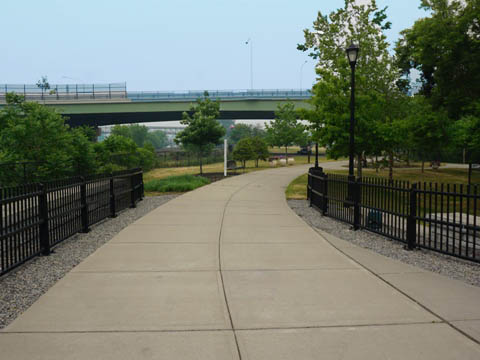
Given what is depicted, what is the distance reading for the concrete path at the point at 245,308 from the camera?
4125 mm

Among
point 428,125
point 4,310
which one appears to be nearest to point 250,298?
point 4,310

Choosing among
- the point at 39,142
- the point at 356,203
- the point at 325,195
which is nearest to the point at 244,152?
the point at 39,142

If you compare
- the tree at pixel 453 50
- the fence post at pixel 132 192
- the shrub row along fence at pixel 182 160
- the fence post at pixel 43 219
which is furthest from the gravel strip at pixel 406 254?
the shrub row along fence at pixel 182 160

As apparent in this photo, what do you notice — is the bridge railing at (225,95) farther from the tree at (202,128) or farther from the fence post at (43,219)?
the fence post at (43,219)

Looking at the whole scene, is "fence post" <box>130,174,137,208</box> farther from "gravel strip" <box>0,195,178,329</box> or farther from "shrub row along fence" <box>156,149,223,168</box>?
"shrub row along fence" <box>156,149,223,168</box>

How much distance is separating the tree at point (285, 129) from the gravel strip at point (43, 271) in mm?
39479

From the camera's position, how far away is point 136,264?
711 cm

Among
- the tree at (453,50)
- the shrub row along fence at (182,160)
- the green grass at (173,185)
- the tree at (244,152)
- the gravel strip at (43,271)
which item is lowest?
the gravel strip at (43,271)

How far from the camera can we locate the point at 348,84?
21.4 m

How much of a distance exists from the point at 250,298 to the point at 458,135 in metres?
21.3

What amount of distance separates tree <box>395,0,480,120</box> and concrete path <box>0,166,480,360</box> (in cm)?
1473

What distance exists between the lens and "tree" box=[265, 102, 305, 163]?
4906 cm

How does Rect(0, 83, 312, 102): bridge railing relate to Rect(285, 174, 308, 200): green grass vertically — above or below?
above

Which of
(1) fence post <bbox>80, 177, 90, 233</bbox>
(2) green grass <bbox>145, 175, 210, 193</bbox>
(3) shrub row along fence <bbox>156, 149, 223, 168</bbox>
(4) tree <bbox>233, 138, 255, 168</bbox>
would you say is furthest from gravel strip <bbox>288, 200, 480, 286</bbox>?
(3) shrub row along fence <bbox>156, 149, 223, 168</bbox>
